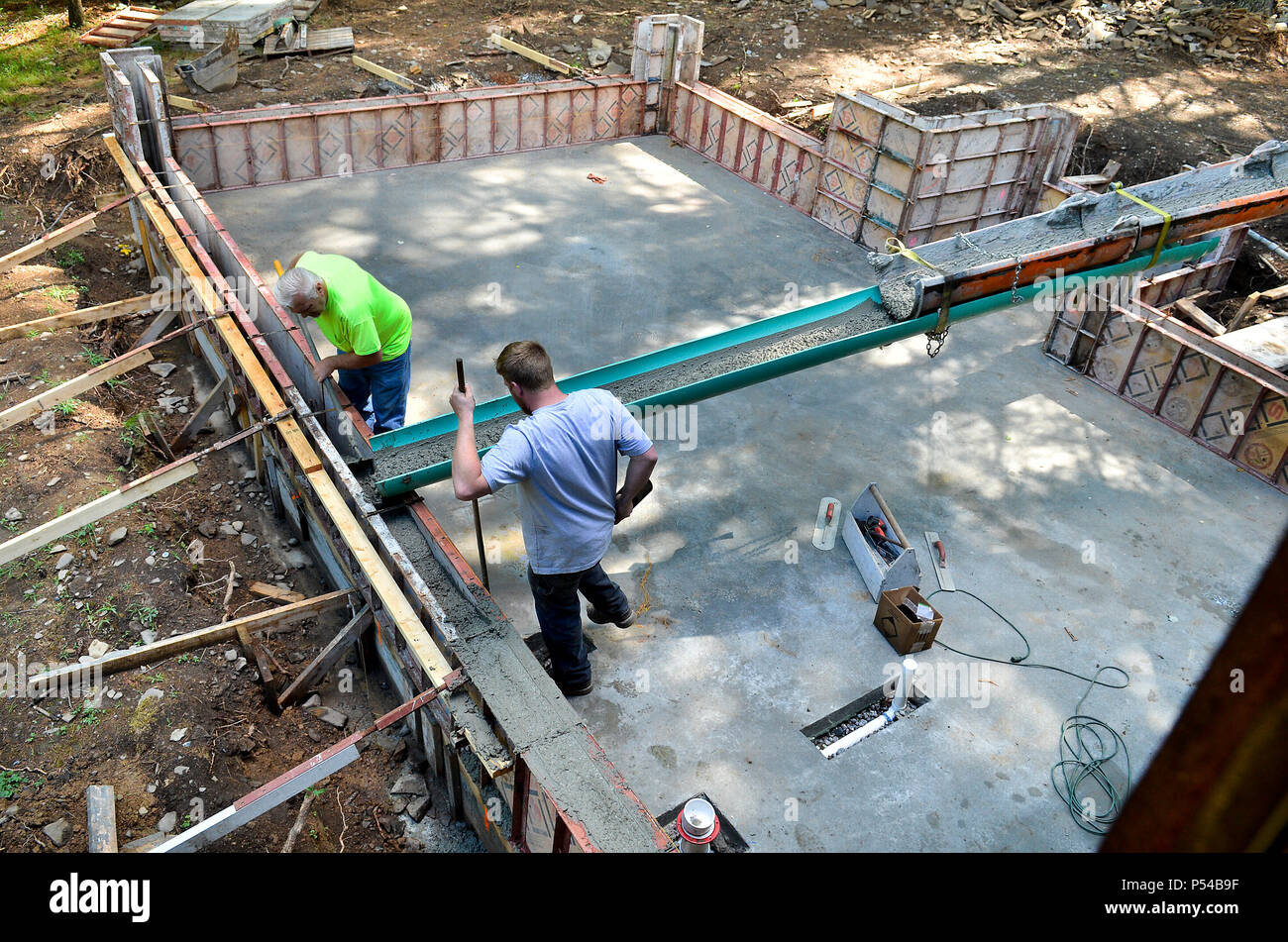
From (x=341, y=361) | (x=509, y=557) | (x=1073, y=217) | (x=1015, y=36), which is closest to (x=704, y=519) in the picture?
(x=509, y=557)

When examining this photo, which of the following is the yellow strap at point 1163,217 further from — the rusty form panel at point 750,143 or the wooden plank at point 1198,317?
Result: the rusty form panel at point 750,143

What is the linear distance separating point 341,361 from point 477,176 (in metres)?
7.91

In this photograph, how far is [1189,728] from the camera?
2.74ft

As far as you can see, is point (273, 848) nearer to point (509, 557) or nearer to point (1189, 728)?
point (509, 557)

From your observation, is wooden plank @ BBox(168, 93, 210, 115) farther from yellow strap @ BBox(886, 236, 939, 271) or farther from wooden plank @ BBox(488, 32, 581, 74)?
yellow strap @ BBox(886, 236, 939, 271)

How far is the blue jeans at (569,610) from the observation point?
5.66 meters

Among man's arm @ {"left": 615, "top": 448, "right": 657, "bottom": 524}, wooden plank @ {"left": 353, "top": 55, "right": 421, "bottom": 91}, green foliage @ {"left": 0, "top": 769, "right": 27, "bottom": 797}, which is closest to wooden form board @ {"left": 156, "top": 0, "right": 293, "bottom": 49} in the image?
wooden plank @ {"left": 353, "top": 55, "right": 421, "bottom": 91}

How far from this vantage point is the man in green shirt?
6.59 metres

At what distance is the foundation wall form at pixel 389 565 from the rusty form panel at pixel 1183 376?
24.1ft

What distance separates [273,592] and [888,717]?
15.4ft

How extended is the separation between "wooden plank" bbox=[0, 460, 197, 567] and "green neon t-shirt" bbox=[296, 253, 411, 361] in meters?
1.56

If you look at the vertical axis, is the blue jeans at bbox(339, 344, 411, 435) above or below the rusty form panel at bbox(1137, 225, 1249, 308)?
below

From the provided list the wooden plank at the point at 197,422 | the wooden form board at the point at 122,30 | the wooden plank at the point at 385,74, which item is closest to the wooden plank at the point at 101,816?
the wooden plank at the point at 197,422

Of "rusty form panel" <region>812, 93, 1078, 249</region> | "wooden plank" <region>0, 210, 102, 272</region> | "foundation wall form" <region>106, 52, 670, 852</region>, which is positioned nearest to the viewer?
"foundation wall form" <region>106, 52, 670, 852</region>
